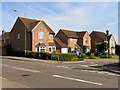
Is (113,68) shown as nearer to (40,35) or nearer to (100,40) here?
(40,35)

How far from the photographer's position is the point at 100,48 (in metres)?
44.0

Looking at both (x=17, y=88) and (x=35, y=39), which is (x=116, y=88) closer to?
(x=17, y=88)

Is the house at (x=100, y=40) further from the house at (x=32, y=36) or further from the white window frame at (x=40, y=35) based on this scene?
the white window frame at (x=40, y=35)

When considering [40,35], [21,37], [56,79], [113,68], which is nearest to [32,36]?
[40,35]

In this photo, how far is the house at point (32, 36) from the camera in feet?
108

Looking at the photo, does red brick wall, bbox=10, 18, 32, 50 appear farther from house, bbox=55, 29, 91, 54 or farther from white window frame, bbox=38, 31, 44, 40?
house, bbox=55, 29, 91, 54

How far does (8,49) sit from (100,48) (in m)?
27.9

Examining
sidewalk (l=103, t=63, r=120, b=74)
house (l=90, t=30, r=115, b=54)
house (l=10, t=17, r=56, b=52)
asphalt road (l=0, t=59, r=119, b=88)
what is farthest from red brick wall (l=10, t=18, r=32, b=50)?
house (l=90, t=30, r=115, b=54)

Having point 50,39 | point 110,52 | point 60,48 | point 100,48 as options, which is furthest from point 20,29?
point 110,52

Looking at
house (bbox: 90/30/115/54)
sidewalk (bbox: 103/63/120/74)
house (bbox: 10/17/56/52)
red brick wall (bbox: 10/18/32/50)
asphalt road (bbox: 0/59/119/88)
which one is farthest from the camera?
house (bbox: 90/30/115/54)

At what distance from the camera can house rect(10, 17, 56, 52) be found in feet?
108

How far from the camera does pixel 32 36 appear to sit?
32.4 metres

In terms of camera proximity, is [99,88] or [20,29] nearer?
[99,88]

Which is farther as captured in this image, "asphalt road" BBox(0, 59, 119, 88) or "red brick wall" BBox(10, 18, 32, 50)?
"red brick wall" BBox(10, 18, 32, 50)
